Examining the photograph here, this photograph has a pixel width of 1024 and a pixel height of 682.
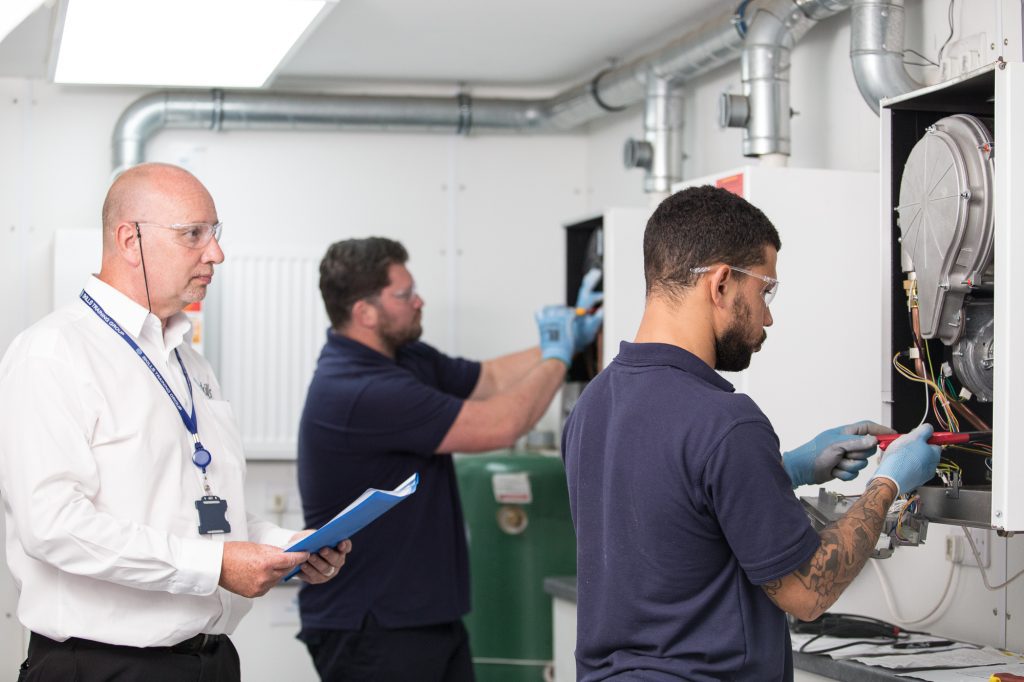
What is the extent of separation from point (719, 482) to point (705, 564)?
13 cm

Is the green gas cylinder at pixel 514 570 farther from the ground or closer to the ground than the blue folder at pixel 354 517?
closer to the ground

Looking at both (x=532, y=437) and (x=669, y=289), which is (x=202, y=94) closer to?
(x=532, y=437)

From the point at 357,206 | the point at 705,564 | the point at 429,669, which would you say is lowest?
the point at 429,669

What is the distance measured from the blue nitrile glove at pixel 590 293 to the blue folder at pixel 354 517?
1.38 meters

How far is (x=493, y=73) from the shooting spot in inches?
152

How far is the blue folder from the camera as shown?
174cm

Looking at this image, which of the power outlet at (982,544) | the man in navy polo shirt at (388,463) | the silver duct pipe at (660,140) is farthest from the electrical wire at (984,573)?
the silver duct pipe at (660,140)

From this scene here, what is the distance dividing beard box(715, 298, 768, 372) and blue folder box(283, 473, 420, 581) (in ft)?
1.76

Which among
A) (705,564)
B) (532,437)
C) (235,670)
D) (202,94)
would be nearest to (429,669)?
(235,670)

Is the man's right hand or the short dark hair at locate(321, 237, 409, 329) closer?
the man's right hand

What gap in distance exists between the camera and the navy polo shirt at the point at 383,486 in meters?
2.70

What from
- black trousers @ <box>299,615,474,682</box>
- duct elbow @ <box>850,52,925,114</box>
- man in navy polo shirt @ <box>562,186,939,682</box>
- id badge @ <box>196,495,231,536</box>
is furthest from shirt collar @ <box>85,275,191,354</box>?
duct elbow @ <box>850,52,925,114</box>

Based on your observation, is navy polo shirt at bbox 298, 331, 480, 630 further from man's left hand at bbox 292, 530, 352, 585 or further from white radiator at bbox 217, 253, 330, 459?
white radiator at bbox 217, 253, 330, 459

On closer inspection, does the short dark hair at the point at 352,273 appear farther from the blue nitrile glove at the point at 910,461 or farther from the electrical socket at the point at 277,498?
the blue nitrile glove at the point at 910,461
